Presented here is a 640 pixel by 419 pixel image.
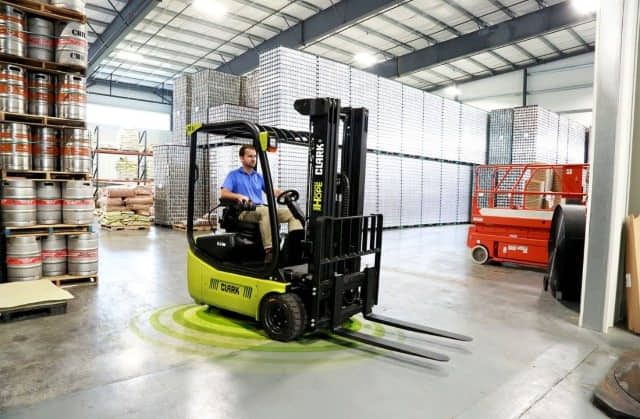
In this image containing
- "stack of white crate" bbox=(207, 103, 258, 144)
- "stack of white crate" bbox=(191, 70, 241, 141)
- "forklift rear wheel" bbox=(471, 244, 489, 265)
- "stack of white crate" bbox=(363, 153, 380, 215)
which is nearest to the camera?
"forklift rear wheel" bbox=(471, 244, 489, 265)

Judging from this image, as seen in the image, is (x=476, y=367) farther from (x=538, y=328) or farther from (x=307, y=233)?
(x=307, y=233)

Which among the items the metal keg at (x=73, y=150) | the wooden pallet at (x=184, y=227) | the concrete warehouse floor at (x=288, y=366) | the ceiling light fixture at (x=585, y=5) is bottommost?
the concrete warehouse floor at (x=288, y=366)

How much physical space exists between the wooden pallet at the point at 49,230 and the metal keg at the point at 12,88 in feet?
4.05

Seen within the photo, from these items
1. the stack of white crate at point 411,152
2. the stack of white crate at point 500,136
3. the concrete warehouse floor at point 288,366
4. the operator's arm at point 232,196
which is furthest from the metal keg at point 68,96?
the stack of white crate at point 500,136

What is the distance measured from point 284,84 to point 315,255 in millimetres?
6116

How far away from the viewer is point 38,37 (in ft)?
15.5

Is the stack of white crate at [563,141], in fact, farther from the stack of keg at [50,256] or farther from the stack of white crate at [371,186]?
the stack of keg at [50,256]

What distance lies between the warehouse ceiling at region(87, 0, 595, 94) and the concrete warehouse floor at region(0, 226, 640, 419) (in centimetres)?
826

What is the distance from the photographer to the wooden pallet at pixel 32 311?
361 cm

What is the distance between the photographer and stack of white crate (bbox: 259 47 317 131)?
8.53 meters

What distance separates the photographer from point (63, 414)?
85.2 inches

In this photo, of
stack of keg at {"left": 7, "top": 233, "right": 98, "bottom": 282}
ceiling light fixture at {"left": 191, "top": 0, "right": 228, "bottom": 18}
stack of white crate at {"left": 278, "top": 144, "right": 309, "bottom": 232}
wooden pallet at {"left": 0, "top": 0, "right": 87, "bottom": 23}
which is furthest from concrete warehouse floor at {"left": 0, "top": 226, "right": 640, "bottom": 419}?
ceiling light fixture at {"left": 191, "top": 0, "right": 228, "bottom": 18}

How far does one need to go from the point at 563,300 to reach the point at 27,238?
5789mm

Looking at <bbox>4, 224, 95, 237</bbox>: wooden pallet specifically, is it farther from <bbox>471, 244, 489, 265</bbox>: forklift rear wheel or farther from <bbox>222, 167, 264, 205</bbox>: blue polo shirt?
<bbox>471, 244, 489, 265</bbox>: forklift rear wheel
